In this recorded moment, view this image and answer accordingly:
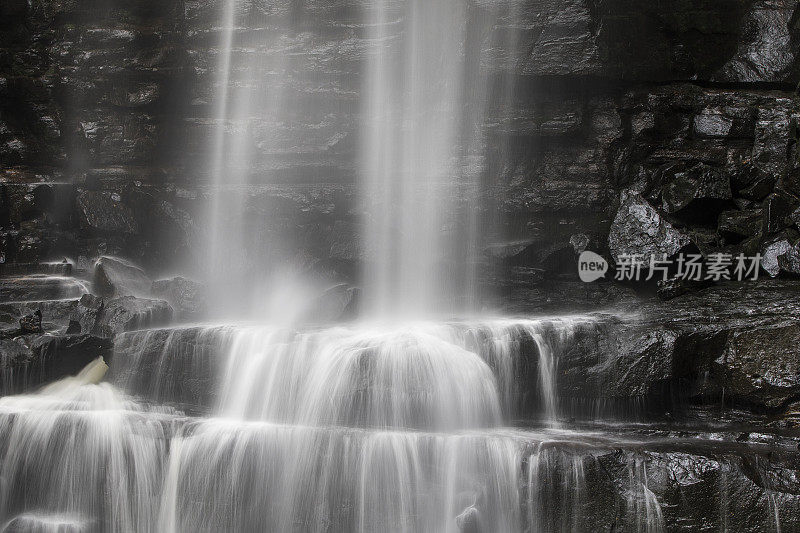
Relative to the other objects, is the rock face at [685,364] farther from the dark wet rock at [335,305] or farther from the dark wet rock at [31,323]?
the dark wet rock at [31,323]

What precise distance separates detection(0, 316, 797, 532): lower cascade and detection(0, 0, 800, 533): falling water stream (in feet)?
0.06

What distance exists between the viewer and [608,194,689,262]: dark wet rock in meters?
12.8

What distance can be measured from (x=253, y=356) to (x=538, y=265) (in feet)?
19.5

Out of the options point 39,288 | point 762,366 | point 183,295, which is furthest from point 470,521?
point 39,288

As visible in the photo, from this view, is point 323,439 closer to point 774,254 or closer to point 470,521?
point 470,521

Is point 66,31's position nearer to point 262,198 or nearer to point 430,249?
point 262,198

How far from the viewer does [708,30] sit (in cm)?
1484

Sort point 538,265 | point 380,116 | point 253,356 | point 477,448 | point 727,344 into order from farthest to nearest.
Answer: point 380,116 < point 538,265 < point 253,356 < point 727,344 < point 477,448

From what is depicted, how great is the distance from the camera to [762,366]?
Answer: 970cm

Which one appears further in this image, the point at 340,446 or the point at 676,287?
the point at 676,287

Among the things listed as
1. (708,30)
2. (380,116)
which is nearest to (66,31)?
(380,116)

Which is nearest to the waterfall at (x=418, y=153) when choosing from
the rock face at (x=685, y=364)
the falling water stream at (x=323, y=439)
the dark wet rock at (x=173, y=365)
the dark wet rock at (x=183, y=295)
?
the falling water stream at (x=323, y=439)

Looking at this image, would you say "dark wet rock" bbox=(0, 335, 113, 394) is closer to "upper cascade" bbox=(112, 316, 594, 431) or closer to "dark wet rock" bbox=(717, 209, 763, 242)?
"upper cascade" bbox=(112, 316, 594, 431)

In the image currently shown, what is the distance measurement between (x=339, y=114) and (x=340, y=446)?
830 centimetres
